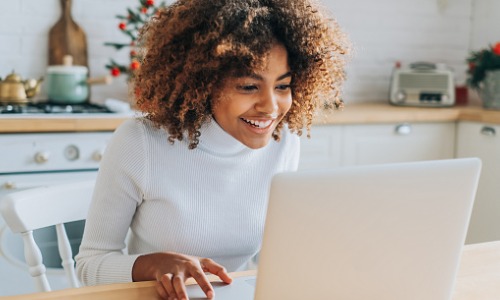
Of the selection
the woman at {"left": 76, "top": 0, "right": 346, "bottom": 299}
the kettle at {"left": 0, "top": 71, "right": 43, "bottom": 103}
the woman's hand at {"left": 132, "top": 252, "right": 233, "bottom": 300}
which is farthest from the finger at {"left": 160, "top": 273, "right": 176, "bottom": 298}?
the kettle at {"left": 0, "top": 71, "right": 43, "bottom": 103}

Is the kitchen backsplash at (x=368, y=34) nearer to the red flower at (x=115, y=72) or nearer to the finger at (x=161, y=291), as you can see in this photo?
the red flower at (x=115, y=72)

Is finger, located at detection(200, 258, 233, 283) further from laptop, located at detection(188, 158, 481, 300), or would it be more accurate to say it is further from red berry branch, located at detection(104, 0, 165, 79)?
red berry branch, located at detection(104, 0, 165, 79)

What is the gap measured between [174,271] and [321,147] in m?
1.76

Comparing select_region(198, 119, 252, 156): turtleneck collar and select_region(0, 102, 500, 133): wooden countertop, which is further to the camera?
select_region(0, 102, 500, 133): wooden countertop

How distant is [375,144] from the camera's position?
288cm

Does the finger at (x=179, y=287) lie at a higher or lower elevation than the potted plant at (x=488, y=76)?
lower

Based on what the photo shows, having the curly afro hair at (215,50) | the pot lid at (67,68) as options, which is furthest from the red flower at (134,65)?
the curly afro hair at (215,50)

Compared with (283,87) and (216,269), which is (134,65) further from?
(216,269)

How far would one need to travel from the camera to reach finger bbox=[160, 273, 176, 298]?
3.27 ft

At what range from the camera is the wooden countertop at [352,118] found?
7.16ft

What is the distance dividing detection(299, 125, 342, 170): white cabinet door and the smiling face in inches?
55.1

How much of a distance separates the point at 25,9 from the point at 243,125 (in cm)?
173

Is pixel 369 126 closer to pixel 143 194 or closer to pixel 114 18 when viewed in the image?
pixel 114 18

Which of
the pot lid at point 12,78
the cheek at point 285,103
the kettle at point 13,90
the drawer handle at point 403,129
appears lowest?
the drawer handle at point 403,129
